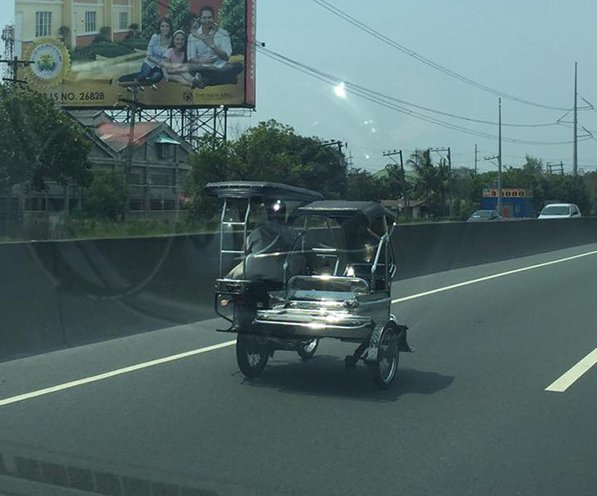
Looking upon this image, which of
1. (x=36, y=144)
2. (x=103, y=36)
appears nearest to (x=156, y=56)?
(x=103, y=36)

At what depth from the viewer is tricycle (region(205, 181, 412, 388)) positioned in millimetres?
7910

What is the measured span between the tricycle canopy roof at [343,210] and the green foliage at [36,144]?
31.8 metres

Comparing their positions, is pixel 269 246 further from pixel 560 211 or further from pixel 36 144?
pixel 560 211

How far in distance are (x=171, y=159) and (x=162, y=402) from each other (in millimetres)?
56827

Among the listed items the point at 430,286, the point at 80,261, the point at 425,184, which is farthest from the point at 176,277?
the point at 425,184

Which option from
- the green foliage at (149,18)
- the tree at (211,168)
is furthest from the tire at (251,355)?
the green foliage at (149,18)

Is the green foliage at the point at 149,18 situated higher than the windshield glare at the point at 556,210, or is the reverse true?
the green foliage at the point at 149,18

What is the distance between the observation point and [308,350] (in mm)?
9578

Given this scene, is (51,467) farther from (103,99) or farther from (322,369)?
(103,99)

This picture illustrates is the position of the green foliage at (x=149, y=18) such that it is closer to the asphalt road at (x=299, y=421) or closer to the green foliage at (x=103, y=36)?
the green foliage at (x=103, y=36)

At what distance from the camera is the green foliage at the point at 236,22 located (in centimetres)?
4762

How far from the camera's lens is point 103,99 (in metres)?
51.5

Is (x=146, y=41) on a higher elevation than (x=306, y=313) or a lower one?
higher

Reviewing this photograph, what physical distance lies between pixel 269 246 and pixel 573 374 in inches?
135
